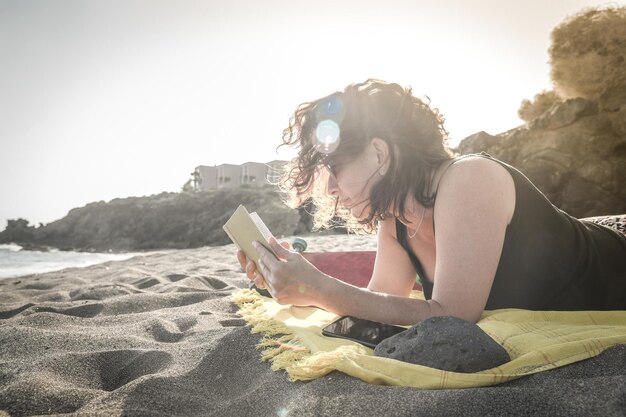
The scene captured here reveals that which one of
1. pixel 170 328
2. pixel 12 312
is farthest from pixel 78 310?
pixel 170 328

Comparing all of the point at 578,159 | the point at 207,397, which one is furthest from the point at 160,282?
the point at 578,159

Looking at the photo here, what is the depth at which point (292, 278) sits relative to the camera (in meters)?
1.61

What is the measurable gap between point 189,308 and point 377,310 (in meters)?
1.62

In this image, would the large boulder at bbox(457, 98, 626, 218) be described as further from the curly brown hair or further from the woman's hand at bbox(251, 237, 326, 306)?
the woman's hand at bbox(251, 237, 326, 306)

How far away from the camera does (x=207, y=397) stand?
1.43 metres

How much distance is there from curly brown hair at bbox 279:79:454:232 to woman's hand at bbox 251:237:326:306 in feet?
1.52

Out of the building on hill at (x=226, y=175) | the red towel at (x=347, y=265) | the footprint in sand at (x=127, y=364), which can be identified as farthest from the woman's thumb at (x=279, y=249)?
the building on hill at (x=226, y=175)

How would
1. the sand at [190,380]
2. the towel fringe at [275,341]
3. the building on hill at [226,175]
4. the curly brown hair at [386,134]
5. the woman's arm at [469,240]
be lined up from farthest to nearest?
the building on hill at [226,175] → the curly brown hair at [386,134] → the towel fringe at [275,341] → the woman's arm at [469,240] → the sand at [190,380]

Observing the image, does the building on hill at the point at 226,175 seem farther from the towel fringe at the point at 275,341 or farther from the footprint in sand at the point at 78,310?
the towel fringe at the point at 275,341

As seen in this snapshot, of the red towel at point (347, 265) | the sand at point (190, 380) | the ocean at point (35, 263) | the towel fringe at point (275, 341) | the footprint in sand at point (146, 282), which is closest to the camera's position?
the sand at point (190, 380)

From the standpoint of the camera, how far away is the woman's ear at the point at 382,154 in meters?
1.80

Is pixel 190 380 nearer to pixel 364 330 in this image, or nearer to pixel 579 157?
pixel 364 330

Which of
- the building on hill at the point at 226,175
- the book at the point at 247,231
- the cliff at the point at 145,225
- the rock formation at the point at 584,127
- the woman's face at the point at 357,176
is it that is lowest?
the cliff at the point at 145,225

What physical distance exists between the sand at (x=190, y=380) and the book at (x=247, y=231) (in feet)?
1.50
